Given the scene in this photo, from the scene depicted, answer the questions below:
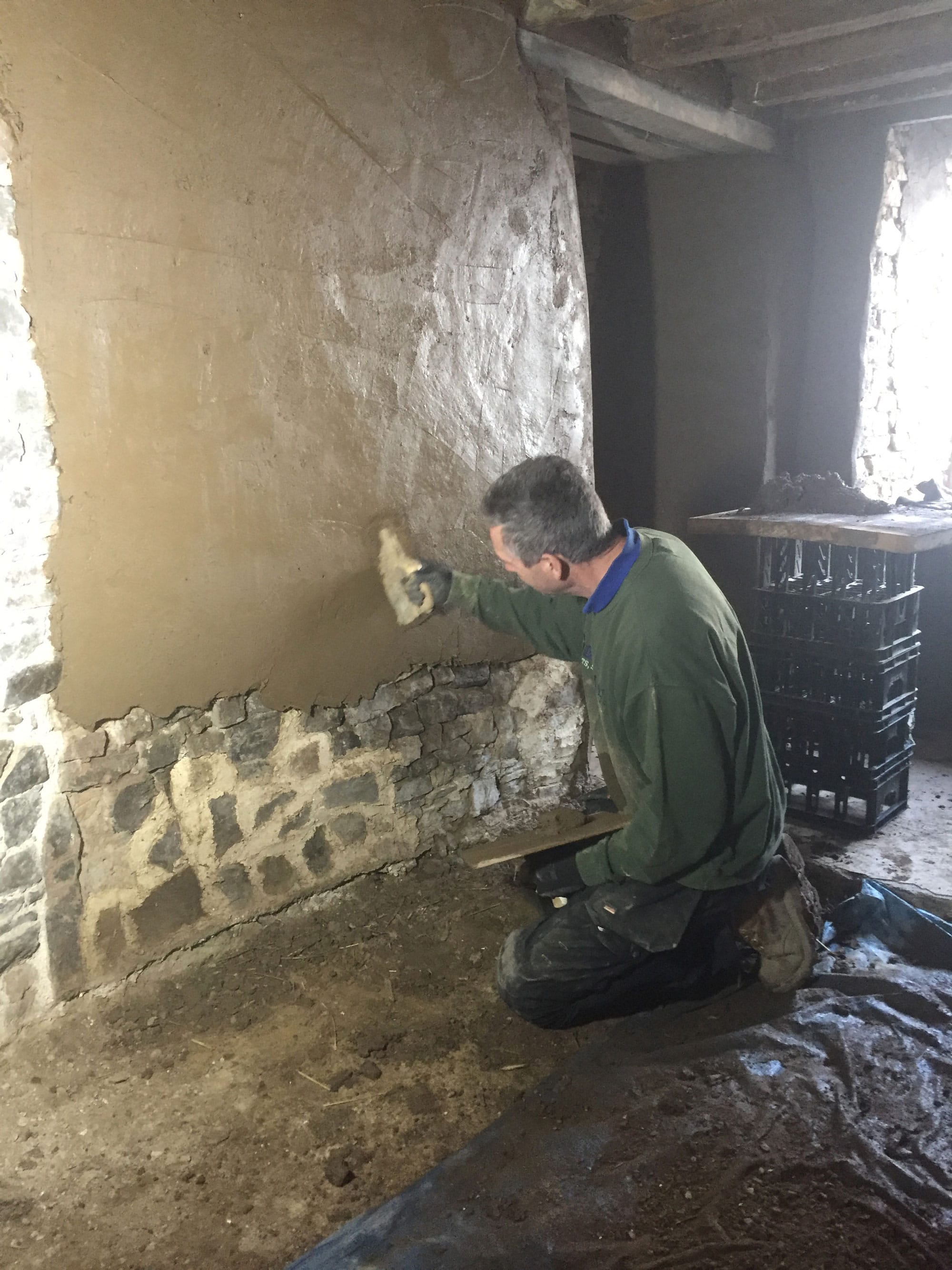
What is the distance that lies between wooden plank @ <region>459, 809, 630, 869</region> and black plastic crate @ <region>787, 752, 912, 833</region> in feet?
3.63

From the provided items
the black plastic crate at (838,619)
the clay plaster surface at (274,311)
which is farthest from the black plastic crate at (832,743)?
the clay plaster surface at (274,311)

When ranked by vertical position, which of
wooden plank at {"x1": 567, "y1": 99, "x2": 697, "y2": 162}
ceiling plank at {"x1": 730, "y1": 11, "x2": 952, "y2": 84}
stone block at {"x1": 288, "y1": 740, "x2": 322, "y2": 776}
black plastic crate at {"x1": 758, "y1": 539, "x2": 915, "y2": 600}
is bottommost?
stone block at {"x1": 288, "y1": 740, "x2": 322, "y2": 776}

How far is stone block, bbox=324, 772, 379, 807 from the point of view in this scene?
9.48ft

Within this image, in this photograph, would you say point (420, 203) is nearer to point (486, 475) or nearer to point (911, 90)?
point (486, 475)

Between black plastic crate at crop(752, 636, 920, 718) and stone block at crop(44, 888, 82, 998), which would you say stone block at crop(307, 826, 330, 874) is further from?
black plastic crate at crop(752, 636, 920, 718)

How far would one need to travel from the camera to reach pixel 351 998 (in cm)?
262

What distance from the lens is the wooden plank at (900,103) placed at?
3709mm

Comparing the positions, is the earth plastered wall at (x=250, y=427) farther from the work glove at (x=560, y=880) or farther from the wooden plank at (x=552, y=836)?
the work glove at (x=560, y=880)

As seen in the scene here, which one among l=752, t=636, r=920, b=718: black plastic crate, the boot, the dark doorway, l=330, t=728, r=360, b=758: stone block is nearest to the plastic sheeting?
the boot

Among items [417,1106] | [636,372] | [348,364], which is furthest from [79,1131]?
[636,372]

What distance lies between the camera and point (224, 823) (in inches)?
105

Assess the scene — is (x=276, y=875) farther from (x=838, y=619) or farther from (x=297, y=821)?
(x=838, y=619)

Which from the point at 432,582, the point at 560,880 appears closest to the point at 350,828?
the point at 560,880

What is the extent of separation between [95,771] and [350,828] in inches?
33.6
